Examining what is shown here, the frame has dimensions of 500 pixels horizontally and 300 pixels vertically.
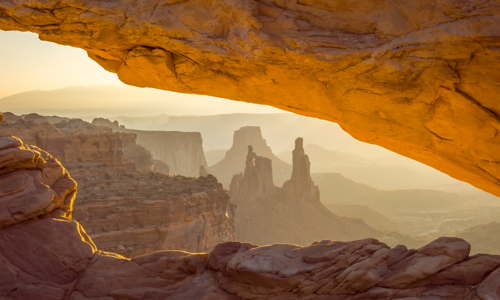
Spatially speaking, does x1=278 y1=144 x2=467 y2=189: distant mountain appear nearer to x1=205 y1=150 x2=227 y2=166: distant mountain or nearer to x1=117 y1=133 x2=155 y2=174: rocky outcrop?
x1=205 y1=150 x2=227 y2=166: distant mountain

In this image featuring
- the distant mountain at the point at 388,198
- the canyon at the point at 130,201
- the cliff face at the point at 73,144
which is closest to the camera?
the canyon at the point at 130,201

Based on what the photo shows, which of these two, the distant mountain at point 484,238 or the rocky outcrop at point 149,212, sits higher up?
the rocky outcrop at point 149,212

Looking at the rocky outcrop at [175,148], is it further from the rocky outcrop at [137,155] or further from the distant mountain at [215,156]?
the distant mountain at [215,156]

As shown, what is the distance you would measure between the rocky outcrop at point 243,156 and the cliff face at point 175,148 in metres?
13.5

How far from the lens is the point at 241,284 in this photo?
34.2 ft

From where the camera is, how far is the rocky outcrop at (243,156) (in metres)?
128

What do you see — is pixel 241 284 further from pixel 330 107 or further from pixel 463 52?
pixel 463 52

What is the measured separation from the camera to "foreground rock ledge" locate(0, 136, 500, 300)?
8.70 m

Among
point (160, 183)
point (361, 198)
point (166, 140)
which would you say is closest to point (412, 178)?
point (361, 198)

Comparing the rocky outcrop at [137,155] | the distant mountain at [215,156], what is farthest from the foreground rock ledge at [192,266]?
the distant mountain at [215,156]

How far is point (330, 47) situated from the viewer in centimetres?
971

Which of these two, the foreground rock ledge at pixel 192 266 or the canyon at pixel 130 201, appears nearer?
the foreground rock ledge at pixel 192 266

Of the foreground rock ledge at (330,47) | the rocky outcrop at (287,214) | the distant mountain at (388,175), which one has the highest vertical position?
the foreground rock ledge at (330,47)

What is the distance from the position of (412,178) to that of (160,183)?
158m
